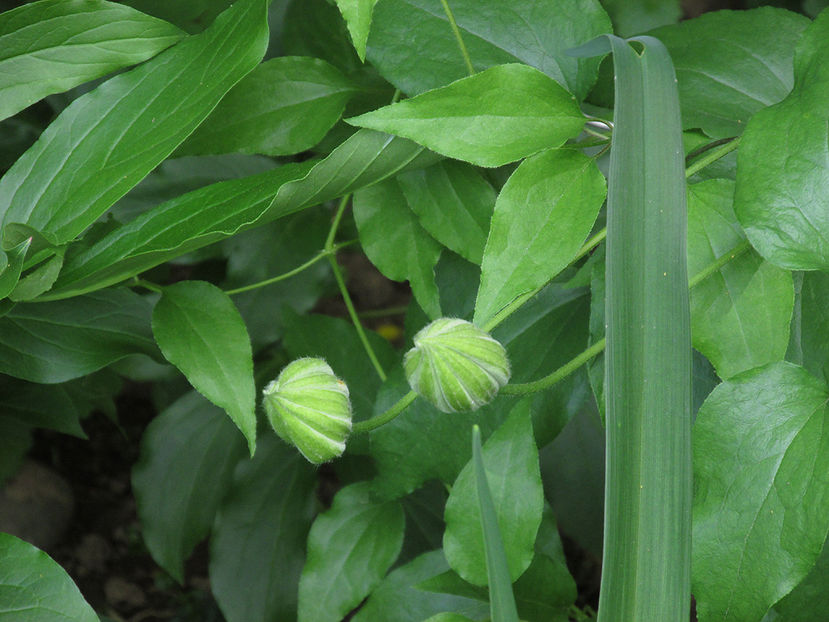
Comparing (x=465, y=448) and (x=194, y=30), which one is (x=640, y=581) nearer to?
(x=465, y=448)

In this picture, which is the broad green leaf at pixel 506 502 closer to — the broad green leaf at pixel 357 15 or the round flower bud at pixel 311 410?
the round flower bud at pixel 311 410

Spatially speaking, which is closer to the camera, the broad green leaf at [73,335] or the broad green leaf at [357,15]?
the broad green leaf at [357,15]

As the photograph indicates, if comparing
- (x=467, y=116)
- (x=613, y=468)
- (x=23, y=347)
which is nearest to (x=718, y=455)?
(x=613, y=468)

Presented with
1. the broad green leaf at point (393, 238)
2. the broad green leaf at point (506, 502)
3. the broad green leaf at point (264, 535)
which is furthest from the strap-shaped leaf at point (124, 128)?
the broad green leaf at point (264, 535)

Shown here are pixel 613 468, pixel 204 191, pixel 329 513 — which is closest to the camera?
pixel 613 468

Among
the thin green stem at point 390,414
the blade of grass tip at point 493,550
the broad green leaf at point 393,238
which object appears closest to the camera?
the blade of grass tip at point 493,550

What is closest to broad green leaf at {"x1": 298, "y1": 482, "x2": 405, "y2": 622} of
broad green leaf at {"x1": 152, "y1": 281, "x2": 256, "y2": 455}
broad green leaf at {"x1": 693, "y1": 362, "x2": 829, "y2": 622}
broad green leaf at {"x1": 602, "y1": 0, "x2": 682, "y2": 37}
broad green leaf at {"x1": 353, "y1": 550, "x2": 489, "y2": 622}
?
broad green leaf at {"x1": 353, "y1": 550, "x2": 489, "y2": 622}

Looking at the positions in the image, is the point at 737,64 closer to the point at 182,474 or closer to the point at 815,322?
the point at 815,322
